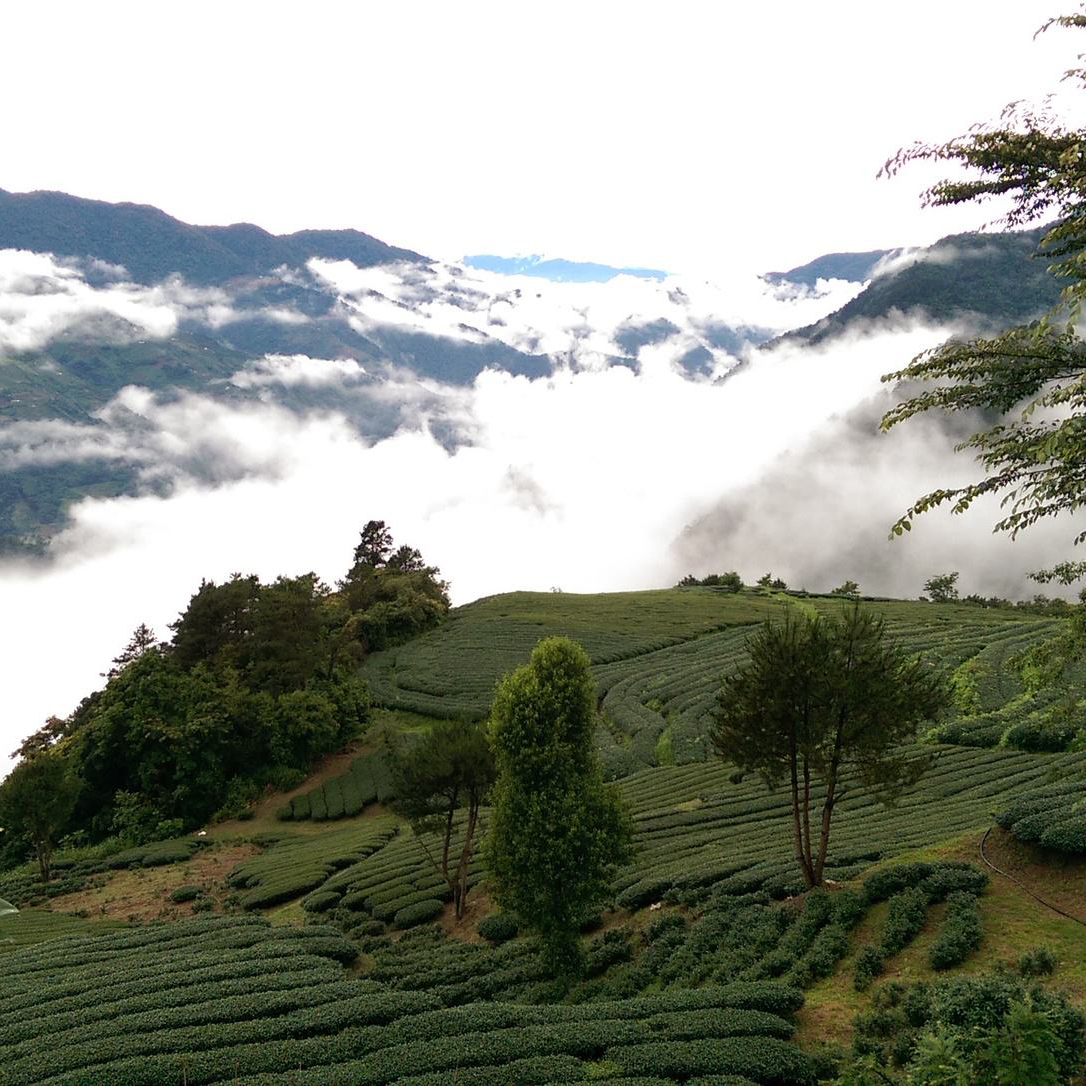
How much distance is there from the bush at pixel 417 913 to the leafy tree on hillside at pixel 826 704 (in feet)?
52.8

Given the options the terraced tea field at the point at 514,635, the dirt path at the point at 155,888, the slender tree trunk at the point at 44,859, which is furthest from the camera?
the terraced tea field at the point at 514,635

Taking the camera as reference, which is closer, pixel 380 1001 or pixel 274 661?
pixel 380 1001

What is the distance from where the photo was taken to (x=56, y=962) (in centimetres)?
2352

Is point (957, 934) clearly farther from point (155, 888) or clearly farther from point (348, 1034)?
point (155, 888)

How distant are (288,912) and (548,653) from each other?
68.3 ft

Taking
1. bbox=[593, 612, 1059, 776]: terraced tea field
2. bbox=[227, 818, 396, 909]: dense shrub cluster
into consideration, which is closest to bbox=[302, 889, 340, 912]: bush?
bbox=[227, 818, 396, 909]: dense shrub cluster

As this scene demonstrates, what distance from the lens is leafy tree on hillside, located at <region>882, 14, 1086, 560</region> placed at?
9.15m

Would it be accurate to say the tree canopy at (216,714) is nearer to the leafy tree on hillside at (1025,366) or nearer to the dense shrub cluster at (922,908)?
the dense shrub cluster at (922,908)

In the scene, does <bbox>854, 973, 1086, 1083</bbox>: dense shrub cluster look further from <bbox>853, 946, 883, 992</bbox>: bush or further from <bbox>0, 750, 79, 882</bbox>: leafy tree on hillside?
<bbox>0, 750, 79, 882</bbox>: leafy tree on hillside

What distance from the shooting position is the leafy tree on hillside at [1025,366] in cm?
915

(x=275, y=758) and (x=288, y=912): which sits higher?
(x=275, y=758)

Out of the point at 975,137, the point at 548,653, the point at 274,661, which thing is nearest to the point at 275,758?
the point at 274,661

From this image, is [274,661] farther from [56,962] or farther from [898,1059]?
[898,1059]

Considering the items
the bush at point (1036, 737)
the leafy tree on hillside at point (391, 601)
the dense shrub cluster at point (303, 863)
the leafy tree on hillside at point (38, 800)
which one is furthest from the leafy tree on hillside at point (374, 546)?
the bush at point (1036, 737)
